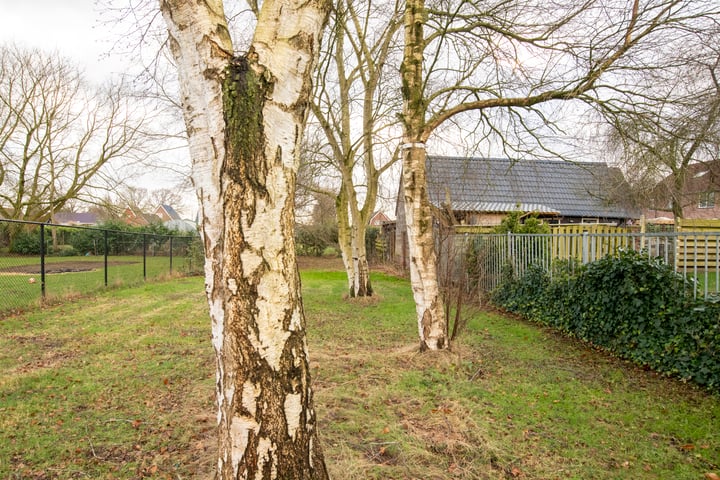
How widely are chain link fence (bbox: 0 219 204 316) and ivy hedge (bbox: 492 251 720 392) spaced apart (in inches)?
389

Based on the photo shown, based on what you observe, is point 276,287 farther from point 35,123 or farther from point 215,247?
point 35,123

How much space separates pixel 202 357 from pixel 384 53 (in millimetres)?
7171

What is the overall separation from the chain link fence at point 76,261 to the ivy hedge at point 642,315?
9873 mm

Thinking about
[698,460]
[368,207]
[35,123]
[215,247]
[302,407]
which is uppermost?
[35,123]

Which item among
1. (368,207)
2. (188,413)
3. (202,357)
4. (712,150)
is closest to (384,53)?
(368,207)

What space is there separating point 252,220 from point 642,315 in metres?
5.32

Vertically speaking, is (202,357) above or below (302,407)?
below

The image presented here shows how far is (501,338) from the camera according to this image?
21.3 feet

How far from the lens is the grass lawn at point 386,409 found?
2.76 meters

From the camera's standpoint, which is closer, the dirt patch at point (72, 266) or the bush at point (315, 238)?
the dirt patch at point (72, 266)

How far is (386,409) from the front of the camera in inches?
144

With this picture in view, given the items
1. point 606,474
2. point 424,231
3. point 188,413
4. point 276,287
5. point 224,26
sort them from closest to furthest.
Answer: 1. point 276,287
2. point 224,26
3. point 606,474
4. point 188,413
5. point 424,231

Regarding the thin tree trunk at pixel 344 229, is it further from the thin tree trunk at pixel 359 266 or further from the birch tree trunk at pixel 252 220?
the birch tree trunk at pixel 252 220

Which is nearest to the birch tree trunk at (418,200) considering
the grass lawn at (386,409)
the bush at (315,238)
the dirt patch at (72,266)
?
the grass lawn at (386,409)
